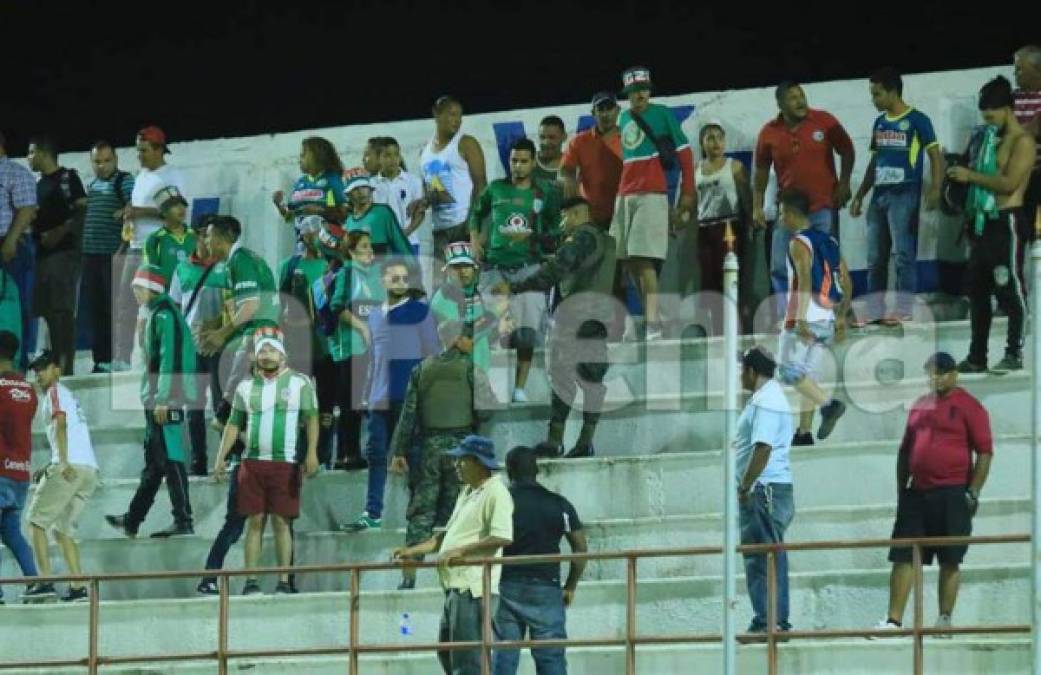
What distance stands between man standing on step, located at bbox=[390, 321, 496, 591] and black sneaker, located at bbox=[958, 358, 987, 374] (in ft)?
9.73

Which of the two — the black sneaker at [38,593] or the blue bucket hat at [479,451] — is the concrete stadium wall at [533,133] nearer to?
the black sneaker at [38,593]

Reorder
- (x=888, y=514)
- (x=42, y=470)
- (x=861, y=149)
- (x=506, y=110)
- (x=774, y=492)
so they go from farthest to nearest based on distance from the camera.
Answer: (x=506, y=110)
(x=861, y=149)
(x=42, y=470)
(x=888, y=514)
(x=774, y=492)

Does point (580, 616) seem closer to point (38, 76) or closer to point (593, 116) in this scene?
point (593, 116)

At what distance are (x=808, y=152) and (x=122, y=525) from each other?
5.02m

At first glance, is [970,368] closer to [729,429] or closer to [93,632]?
[93,632]

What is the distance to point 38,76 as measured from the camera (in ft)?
89.7

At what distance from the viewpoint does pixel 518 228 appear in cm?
2042

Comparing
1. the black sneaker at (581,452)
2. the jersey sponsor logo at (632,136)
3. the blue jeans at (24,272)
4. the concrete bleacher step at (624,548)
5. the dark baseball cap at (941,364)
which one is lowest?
the concrete bleacher step at (624,548)

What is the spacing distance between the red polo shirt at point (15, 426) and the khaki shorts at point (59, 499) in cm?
15

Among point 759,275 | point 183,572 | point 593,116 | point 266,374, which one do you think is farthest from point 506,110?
point 183,572

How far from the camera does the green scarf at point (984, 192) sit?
19.3 meters

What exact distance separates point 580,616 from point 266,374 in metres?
2.69

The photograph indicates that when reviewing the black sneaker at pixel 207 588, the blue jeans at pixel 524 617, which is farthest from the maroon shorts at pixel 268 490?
the blue jeans at pixel 524 617

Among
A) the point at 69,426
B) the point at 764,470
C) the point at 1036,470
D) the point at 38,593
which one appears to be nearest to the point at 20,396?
the point at 69,426
